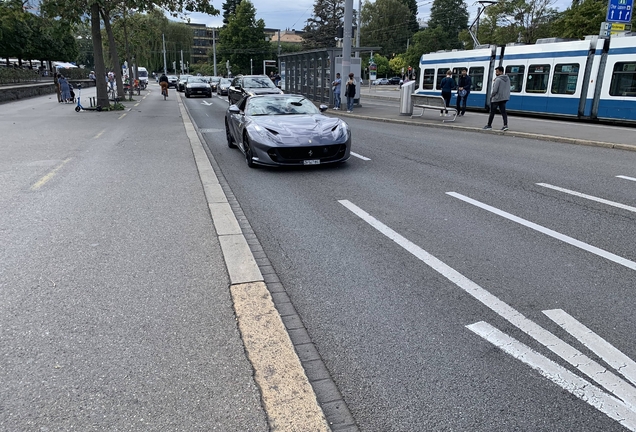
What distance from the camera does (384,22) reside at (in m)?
97.7

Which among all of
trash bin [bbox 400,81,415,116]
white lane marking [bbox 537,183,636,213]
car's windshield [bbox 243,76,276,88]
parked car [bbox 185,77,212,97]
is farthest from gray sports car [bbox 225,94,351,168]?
parked car [bbox 185,77,212,97]

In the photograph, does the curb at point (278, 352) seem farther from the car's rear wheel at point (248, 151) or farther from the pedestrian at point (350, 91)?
the pedestrian at point (350, 91)

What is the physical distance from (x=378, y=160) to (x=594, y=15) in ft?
127

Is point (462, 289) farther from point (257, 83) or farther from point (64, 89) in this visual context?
point (64, 89)

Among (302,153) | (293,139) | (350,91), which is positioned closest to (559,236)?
(302,153)

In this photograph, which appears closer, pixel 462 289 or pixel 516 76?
Result: pixel 462 289

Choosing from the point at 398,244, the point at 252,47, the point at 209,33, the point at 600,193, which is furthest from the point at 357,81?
the point at 209,33

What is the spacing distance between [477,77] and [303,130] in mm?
17647

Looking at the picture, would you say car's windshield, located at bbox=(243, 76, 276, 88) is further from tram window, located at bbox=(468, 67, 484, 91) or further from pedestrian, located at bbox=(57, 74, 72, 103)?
pedestrian, located at bbox=(57, 74, 72, 103)

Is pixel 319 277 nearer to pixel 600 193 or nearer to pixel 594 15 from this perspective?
pixel 600 193

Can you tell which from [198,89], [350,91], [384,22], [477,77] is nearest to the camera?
[350,91]

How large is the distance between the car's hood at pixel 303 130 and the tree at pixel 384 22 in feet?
314

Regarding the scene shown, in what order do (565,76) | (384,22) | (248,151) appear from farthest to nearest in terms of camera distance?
(384,22)
(565,76)
(248,151)

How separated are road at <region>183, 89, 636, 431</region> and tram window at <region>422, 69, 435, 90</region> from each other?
19.8 metres
